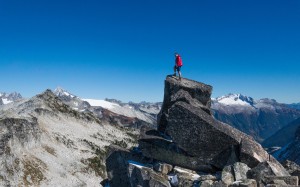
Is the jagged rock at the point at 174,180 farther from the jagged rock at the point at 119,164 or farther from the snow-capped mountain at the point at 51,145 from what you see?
A: the snow-capped mountain at the point at 51,145

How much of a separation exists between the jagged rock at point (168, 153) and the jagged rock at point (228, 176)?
3035 mm

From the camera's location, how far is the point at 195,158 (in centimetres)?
2514

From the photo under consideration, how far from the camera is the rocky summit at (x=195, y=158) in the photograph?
21750mm

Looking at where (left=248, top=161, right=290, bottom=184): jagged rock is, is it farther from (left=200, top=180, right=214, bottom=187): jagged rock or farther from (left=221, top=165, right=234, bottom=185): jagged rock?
(left=200, top=180, right=214, bottom=187): jagged rock

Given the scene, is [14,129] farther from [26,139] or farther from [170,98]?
[170,98]

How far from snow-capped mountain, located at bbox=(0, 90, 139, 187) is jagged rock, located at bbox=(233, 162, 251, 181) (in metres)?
44.6

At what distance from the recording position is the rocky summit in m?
21.8

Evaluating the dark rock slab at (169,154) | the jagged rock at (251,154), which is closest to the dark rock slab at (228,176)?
the jagged rock at (251,154)

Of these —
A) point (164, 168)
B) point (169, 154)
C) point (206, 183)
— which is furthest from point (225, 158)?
point (206, 183)

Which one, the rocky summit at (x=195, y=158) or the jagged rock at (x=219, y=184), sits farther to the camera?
the rocky summit at (x=195, y=158)

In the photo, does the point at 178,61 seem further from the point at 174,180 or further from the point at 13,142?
the point at 13,142

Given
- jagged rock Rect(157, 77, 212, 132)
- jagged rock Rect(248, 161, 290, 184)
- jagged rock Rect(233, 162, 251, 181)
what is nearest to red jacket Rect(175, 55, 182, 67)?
jagged rock Rect(157, 77, 212, 132)

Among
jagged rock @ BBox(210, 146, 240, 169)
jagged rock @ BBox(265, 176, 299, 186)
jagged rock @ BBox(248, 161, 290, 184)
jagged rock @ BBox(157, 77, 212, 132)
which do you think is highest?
jagged rock @ BBox(157, 77, 212, 132)

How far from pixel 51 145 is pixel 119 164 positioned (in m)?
59.7
